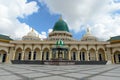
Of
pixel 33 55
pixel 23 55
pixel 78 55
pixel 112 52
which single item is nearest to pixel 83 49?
pixel 78 55

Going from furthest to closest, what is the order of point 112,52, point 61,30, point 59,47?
point 61,30 < point 112,52 < point 59,47

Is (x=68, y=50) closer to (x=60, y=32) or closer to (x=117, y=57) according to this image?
(x=60, y=32)

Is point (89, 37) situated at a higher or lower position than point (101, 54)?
higher

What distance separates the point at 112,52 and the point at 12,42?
105ft

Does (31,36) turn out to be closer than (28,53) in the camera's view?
No

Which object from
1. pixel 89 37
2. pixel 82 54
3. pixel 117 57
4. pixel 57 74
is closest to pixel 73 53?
pixel 82 54

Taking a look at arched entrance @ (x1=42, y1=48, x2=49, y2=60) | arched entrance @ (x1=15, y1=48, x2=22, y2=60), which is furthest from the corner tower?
arched entrance @ (x1=15, y1=48, x2=22, y2=60)

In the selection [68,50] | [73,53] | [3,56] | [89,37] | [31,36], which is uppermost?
[31,36]

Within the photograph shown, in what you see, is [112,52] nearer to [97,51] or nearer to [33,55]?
[97,51]

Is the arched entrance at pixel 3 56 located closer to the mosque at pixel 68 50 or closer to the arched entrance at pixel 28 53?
the mosque at pixel 68 50

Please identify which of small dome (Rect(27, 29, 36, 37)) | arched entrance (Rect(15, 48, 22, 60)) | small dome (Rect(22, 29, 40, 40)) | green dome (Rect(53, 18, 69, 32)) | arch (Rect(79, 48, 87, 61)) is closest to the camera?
arch (Rect(79, 48, 87, 61))

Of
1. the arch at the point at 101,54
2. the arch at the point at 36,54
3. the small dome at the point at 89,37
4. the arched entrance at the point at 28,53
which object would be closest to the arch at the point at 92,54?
the arch at the point at 101,54

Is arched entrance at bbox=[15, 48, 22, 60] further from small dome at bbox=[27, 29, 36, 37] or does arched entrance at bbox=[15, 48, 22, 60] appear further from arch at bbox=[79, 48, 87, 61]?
arch at bbox=[79, 48, 87, 61]

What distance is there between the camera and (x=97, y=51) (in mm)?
36625
